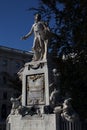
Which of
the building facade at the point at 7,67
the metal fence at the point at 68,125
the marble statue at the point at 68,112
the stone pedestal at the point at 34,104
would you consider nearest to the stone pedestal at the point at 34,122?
the stone pedestal at the point at 34,104

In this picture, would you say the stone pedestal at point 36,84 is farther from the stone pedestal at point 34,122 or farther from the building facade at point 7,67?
the building facade at point 7,67

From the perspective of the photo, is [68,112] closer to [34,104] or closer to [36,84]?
[34,104]

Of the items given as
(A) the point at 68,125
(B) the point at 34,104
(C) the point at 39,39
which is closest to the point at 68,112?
(A) the point at 68,125

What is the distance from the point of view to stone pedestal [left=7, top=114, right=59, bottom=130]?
14562mm

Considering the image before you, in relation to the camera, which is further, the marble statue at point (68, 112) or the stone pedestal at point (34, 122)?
the stone pedestal at point (34, 122)

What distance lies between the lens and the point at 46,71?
16109mm

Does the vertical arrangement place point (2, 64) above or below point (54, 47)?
above

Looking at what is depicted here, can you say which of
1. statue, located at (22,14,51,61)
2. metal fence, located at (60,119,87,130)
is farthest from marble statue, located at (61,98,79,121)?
statue, located at (22,14,51,61)

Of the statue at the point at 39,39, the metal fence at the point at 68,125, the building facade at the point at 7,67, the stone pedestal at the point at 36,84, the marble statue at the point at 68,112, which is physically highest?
the building facade at the point at 7,67

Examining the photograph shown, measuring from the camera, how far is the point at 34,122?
602 inches

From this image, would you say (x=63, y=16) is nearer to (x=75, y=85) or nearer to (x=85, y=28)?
(x=85, y=28)

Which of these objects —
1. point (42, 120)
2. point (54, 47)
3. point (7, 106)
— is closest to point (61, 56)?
point (54, 47)

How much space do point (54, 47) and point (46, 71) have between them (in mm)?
1230

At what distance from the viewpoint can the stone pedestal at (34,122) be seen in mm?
14562
